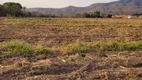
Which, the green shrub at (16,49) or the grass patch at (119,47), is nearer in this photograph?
the green shrub at (16,49)

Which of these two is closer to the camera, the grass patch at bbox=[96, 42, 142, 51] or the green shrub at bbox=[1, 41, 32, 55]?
the green shrub at bbox=[1, 41, 32, 55]

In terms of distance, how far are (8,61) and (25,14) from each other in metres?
63.2

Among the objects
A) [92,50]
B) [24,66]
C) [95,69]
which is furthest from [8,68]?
[92,50]

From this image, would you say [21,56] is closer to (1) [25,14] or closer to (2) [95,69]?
(2) [95,69]

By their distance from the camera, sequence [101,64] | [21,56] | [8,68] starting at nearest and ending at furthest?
[8,68] < [101,64] < [21,56]

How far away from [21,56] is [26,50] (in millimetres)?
506

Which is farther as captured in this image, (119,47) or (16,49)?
(119,47)

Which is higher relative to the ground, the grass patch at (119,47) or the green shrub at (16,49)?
the green shrub at (16,49)

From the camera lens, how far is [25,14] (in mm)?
70438

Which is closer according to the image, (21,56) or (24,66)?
(24,66)

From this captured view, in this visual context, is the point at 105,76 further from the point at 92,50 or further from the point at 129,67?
the point at 92,50

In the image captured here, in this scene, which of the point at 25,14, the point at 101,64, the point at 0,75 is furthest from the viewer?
the point at 25,14

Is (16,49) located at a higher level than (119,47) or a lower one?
higher

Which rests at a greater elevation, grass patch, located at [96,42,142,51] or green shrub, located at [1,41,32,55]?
green shrub, located at [1,41,32,55]
